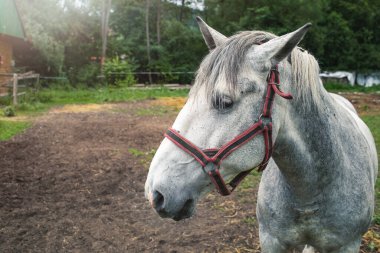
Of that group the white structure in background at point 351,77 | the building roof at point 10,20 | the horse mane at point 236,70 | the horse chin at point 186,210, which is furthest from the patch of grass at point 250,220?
the white structure in background at point 351,77

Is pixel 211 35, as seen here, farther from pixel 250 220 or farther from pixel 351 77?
pixel 351 77

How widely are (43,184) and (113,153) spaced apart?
1.93m

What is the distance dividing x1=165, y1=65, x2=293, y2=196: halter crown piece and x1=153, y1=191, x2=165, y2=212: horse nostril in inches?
9.0

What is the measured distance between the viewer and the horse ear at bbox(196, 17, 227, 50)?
190 centimetres

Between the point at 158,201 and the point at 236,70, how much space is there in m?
0.69

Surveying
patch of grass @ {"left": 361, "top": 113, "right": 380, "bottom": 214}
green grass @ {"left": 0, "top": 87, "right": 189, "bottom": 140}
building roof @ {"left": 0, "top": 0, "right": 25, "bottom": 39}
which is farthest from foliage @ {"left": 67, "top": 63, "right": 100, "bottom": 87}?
patch of grass @ {"left": 361, "top": 113, "right": 380, "bottom": 214}

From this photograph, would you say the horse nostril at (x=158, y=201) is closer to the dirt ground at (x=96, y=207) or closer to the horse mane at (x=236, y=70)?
the horse mane at (x=236, y=70)

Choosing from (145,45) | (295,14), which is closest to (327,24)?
(295,14)

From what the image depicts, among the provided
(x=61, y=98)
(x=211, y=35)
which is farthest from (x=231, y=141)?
(x=61, y=98)

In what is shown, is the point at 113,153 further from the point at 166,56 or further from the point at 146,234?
the point at 166,56

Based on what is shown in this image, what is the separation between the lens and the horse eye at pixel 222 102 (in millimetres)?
1572

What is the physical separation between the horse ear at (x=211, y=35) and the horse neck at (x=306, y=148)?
1.69 ft

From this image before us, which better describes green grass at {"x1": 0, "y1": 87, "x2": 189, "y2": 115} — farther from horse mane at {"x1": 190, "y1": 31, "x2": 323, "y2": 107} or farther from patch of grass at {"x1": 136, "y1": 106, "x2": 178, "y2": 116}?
horse mane at {"x1": 190, "y1": 31, "x2": 323, "y2": 107}

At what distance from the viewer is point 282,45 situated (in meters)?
1.53
